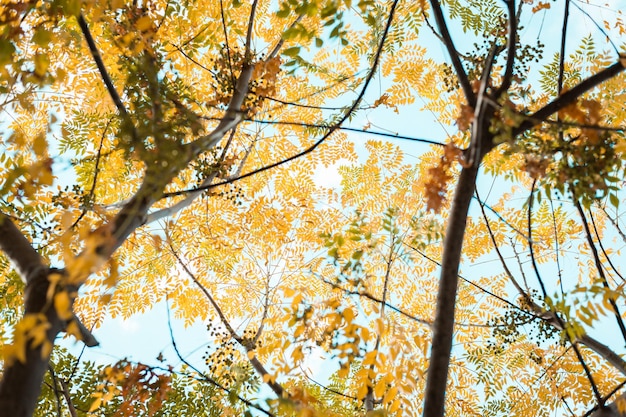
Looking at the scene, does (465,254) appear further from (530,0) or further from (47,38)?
(47,38)

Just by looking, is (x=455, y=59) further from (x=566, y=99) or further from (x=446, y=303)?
(x=446, y=303)

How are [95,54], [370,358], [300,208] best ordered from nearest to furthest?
[370,358], [95,54], [300,208]

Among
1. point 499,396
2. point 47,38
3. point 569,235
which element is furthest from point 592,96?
point 47,38

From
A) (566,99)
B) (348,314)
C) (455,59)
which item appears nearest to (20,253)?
(348,314)

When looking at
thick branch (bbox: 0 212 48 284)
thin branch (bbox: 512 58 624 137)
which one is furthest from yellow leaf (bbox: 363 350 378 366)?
thick branch (bbox: 0 212 48 284)

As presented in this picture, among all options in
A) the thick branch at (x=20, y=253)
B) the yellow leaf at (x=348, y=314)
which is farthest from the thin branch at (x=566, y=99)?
the thick branch at (x=20, y=253)

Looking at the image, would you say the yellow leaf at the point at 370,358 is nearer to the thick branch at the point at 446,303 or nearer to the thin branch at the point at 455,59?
the thick branch at the point at 446,303

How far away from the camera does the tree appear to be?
7.68 ft

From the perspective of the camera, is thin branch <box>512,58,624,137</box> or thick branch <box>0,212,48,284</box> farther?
thick branch <box>0,212,48,284</box>

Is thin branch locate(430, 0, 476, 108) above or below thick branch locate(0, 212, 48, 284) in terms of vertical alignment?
above

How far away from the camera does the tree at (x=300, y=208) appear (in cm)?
234

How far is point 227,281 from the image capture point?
6617 millimetres

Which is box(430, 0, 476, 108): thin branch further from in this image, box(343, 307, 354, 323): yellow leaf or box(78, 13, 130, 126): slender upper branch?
box(78, 13, 130, 126): slender upper branch

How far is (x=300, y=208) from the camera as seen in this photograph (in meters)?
6.78
